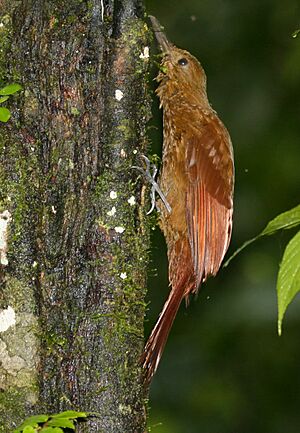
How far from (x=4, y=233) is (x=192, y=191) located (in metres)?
1.44

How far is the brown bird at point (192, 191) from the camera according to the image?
12.8ft

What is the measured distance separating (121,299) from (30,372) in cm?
38

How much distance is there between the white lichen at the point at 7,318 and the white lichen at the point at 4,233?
0.14m

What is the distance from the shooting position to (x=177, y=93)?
440 centimetres

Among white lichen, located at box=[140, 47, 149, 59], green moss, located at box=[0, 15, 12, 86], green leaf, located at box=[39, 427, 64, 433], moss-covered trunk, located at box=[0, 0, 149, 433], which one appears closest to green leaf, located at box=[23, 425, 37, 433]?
green leaf, located at box=[39, 427, 64, 433]

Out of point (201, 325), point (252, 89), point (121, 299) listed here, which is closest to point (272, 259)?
point (201, 325)

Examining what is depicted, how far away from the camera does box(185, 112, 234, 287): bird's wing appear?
3.91 metres

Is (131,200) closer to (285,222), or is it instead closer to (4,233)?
(4,233)

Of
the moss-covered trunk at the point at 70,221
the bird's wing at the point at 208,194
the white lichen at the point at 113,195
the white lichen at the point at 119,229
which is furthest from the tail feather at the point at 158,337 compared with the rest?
the white lichen at the point at 113,195

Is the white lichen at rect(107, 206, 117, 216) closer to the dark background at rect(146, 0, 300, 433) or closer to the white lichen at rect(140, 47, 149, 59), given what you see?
the white lichen at rect(140, 47, 149, 59)

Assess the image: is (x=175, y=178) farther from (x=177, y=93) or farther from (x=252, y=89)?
(x=252, y=89)

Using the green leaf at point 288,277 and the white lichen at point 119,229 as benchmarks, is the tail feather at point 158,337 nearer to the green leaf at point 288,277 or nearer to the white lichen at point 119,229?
the white lichen at point 119,229

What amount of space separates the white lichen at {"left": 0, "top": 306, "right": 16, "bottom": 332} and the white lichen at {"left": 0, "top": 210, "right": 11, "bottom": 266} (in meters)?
0.14

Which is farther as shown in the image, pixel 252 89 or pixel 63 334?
pixel 252 89
